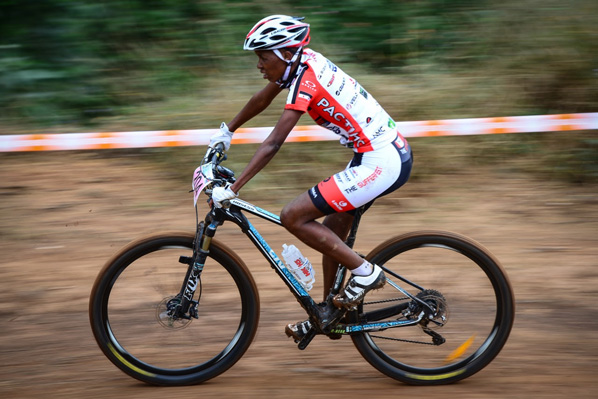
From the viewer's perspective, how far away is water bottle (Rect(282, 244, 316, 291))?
155 inches

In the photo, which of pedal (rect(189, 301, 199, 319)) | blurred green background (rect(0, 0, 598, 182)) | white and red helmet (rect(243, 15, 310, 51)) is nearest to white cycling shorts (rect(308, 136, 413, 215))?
white and red helmet (rect(243, 15, 310, 51))

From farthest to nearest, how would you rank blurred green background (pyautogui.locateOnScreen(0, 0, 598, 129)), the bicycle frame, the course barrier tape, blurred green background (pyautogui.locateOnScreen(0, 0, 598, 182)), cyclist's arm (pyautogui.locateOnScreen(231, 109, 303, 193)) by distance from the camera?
blurred green background (pyautogui.locateOnScreen(0, 0, 598, 129))
blurred green background (pyautogui.locateOnScreen(0, 0, 598, 182))
the course barrier tape
the bicycle frame
cyclist's arm (pyautogui.locateOnScreen(231, 109, 303, 193))

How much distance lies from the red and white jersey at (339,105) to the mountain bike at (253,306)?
51 cm

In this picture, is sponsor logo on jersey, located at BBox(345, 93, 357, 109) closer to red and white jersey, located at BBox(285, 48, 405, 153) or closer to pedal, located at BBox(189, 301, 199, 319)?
red and white jersey, located at BBox(285, 48, 405, 153)

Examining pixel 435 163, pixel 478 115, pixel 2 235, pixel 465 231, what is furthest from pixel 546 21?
pixel 2 235

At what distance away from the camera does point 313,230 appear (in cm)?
379

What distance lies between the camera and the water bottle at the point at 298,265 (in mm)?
3934

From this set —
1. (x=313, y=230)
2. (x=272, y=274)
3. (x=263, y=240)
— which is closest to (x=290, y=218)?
(x=313, y=230)

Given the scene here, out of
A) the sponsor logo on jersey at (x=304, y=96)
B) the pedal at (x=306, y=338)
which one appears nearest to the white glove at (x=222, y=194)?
the sponsor logo on jersey at (x=304, y=96)

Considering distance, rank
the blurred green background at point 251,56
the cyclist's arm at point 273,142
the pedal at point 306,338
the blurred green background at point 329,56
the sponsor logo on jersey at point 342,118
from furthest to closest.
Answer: the blurred green background at point 251,56 → the blurred green background at point 329,56 → the pedal at point 306,338 → the sponsor logo on jersey at point 342,118 → the cyclist's arm at point 273,142

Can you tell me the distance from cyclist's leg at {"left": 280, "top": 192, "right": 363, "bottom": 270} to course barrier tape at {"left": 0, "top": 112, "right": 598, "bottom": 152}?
291 cm

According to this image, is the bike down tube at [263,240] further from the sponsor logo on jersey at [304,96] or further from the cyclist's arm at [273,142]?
the sponsor logo on jersey at [304,96]

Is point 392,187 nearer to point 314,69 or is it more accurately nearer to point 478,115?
point 314,69

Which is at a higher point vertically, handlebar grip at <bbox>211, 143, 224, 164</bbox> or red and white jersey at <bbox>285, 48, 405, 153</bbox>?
red and white jersey at <bbox>285, 48, 405, 153</bbox>
